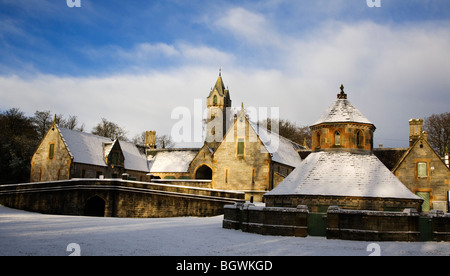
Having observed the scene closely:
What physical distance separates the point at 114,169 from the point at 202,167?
33.5 ft

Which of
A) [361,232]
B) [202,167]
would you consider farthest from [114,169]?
[361,232]

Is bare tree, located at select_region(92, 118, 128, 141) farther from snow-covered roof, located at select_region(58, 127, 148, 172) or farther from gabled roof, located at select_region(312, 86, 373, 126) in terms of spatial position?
gabled roof, located at select_region(312, 86, 373, 126)

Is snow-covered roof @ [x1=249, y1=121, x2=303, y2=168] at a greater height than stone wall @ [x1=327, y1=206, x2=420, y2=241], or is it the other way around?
snow-covered roof @ [x1=249, y1=121, x2=303, y2=168]

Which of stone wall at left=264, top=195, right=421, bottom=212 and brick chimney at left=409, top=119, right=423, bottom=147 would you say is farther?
brick chimney at left=409, top=119, right=423, bottom=147

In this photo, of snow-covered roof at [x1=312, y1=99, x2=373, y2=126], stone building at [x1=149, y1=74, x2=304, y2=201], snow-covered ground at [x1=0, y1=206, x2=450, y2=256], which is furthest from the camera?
stone building at [x1=149, y1=74, x2=304, y2=201]

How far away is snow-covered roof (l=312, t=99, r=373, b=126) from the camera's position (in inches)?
1222

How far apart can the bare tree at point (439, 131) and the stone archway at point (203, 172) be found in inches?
1117

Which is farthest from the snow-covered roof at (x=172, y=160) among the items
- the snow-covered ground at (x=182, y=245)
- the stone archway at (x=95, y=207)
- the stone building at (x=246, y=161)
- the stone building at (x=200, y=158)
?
the snow-covered ground at (x=182, y=245)

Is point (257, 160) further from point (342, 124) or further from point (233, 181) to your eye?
point (342, 124)

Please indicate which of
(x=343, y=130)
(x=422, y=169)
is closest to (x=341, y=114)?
(x=343, y=130)

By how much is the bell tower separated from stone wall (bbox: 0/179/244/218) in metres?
18.0

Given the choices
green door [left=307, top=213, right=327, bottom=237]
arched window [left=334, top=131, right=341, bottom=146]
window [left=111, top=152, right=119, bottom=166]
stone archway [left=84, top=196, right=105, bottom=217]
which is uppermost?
arched window [left=334, top=131, right=341, bottom=146]

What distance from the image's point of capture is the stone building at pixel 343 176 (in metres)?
25.1

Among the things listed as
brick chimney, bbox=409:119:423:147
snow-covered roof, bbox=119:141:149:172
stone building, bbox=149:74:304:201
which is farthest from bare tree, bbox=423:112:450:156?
snow-covered roof, bbox=119:141:149:172
